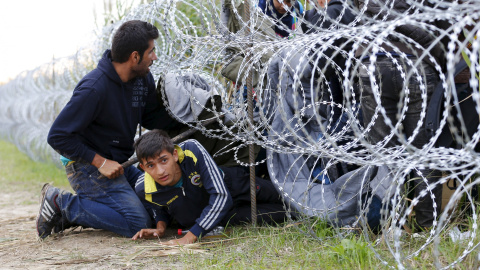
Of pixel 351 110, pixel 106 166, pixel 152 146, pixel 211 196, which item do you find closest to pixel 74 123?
pixel 106 166

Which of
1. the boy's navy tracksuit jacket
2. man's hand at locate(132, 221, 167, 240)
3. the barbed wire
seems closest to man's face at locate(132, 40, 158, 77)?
the barbed wire

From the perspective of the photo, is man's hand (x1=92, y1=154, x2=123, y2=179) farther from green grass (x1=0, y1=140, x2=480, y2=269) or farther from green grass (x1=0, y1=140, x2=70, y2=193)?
green grass (x1=0, y1=140, x2=70, y2=193)

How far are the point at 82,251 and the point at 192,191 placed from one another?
89cm

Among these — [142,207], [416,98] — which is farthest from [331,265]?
[142,207]

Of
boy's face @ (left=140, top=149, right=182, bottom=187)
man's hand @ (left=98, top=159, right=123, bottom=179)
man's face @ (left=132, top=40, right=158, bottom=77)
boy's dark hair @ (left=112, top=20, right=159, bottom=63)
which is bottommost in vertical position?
man's hand @ (left=98, top=159, right=123, bottom=179)

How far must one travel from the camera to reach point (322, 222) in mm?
3924

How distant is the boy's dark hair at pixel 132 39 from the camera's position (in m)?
4.36

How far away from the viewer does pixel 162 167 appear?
4078 mm

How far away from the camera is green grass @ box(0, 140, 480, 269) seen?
3.13 meters

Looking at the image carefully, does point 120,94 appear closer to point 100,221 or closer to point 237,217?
point 100,221

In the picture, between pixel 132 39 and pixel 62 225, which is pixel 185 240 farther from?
pixel 132 39

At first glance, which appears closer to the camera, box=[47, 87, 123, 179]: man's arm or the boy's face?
the boy's face

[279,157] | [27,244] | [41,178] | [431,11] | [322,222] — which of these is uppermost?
[431,11]

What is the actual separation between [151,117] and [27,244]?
4.65 feet
